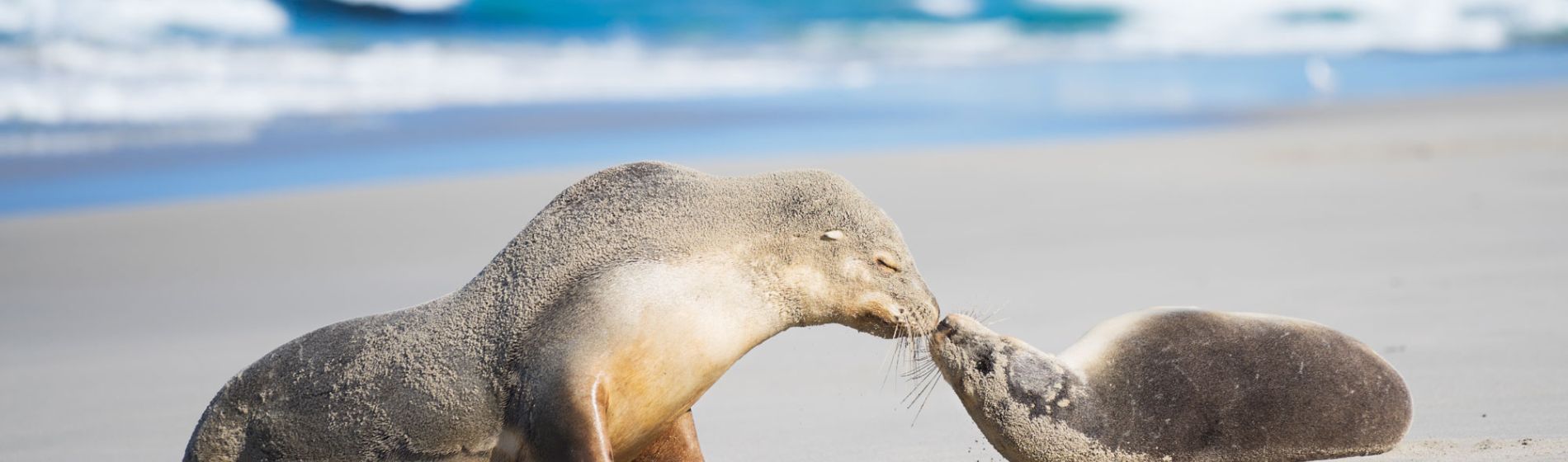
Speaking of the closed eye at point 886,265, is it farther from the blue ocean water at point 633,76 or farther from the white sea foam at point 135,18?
the white sea foam at point 135,18

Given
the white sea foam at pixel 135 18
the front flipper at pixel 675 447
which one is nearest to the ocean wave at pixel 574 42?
the white sea foam at pixel 135 18

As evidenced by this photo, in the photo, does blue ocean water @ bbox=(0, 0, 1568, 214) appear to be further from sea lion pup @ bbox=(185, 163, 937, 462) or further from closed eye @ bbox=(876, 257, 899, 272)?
closed eye @ bbox=(876, 257, 899, 272)

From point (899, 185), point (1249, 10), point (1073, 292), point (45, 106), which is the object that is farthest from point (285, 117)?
point (1249, 10)

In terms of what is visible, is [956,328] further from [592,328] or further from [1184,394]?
[592,328]

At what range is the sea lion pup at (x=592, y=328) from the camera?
4016 millimetres

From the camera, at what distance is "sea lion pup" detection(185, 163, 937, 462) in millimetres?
4016

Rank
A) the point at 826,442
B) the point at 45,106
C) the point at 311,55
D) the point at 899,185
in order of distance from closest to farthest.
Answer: the point at 826,442, the point at 899,185, the point at 45,106, the point at 311,55

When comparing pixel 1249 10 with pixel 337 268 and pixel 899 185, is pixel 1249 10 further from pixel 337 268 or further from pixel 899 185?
pixel 337 268

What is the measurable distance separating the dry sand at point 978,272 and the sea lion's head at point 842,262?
784mm

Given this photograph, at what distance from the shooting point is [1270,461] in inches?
170

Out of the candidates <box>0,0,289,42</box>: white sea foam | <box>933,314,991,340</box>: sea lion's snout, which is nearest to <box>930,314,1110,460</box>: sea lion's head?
<box>933,314,991,340</box>: sea lion's snout

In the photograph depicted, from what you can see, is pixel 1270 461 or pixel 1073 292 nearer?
pixel 1270 461

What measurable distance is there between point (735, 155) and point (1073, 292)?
6.60 m

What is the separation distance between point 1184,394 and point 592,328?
1604 mm
